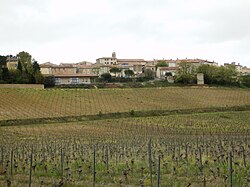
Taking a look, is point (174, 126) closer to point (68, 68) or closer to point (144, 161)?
point (144, 161)

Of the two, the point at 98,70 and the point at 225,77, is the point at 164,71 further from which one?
the point at 225,77

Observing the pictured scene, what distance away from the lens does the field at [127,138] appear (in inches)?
514

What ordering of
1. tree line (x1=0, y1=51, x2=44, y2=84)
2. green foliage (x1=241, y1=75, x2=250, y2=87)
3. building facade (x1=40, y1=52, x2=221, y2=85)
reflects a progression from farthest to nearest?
building facade (x1=40, y1=52, x2=221, y2=85)
green foliage (x1=241, y1=75, x2=250, y2=87)
tree line (x1=0, y1=51, x2=44, y2=84)

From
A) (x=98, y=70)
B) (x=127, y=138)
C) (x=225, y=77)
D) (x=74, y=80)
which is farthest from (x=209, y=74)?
(x=127, y=138)

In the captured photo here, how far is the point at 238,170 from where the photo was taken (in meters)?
13.4

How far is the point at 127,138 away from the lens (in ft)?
93.0

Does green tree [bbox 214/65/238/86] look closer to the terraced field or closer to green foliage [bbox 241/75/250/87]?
green foliage [bbox 241/75/250/87]

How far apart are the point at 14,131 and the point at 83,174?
75.2 ft

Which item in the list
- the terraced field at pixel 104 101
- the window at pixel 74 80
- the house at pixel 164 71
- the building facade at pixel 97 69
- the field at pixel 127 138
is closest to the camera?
the field at pixel 127 138

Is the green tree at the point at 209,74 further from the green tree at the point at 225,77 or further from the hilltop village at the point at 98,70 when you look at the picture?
the hilltop village at the point at 98,70

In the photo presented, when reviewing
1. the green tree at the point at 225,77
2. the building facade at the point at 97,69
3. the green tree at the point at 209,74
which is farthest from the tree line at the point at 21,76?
the green tree at the point at 225,77

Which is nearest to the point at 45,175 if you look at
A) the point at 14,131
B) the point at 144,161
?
the point at 144,161

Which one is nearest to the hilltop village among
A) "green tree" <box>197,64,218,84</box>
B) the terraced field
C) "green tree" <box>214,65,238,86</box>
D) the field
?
"green tree" <box>197,64,218,84</box>

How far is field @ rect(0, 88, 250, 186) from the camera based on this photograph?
42.8 ft
